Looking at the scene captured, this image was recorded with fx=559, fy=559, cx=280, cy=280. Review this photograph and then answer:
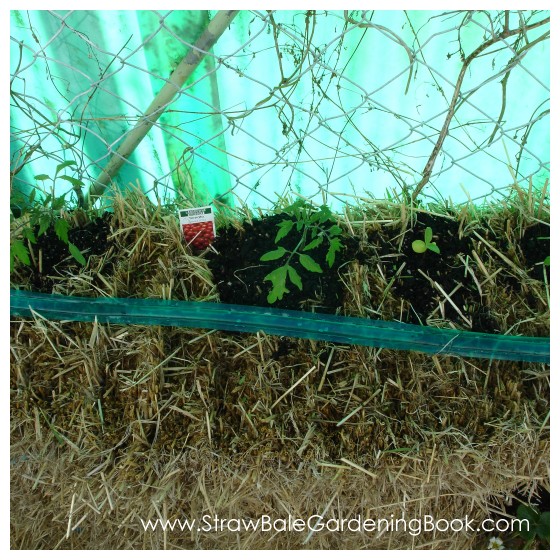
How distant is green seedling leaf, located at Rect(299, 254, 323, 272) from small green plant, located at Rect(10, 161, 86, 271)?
1.51ft

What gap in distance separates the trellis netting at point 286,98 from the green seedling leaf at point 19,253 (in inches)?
6.9

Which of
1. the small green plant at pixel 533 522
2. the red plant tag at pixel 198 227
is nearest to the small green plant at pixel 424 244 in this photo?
the red plant tag at pixel 198 227

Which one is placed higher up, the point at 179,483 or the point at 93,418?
the point at 93,418

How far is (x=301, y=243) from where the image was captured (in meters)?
1.13

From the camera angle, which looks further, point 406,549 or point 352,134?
point 352,134

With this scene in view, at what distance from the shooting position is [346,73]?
130 cm

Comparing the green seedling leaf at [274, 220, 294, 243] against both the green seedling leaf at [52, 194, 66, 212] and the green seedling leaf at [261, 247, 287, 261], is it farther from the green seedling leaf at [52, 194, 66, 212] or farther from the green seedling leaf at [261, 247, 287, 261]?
the green seedling leaf at [52, 194, 66, 212]

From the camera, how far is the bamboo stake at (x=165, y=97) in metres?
1.20

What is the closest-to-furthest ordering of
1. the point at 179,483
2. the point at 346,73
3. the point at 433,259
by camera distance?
1. the point at 179,483
2. the point at 433,259
3. the point at 346,73

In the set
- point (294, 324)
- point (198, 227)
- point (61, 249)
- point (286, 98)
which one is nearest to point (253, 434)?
point (294, 324)

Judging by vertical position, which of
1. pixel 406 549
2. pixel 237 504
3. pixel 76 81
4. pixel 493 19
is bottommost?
pixel 406 549

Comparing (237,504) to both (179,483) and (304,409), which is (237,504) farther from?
(304,409)

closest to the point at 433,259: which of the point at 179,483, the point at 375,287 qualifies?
the point at 375,287

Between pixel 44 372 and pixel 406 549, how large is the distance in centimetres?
81
